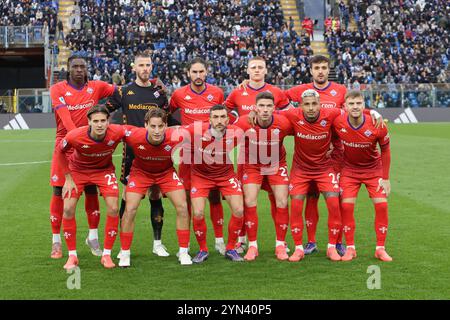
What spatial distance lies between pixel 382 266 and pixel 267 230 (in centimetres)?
264

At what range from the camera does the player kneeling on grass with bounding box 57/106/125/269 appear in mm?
7961

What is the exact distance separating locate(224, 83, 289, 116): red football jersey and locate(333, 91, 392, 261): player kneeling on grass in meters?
1.02

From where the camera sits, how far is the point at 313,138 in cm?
829

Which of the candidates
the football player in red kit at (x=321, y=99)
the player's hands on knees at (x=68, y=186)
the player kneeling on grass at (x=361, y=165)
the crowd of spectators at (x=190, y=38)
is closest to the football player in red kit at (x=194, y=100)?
the football player in red kit at (x=321, y=99)

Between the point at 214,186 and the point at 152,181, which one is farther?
the point at 214,186

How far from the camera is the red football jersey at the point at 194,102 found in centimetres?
897

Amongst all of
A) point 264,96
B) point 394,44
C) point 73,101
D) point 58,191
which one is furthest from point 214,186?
point 394,44

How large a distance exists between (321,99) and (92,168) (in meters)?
2.85

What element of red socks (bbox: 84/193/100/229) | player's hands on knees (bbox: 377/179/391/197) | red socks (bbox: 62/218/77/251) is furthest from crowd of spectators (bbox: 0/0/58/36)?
player's hands on knees (bbox: 377/179/391/197)

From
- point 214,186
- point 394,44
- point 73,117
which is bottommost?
point 214,186

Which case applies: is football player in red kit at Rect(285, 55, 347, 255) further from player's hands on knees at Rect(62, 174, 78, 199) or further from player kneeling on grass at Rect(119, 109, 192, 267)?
player's hands on knees at Rect(62, 174, 78, 199)

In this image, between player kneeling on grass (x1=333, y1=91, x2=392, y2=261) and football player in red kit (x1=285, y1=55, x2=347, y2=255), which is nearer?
player kneeling on grass (x1=333, y1=91, x2=392, y2=261)

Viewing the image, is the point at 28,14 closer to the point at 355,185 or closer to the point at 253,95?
the point at 253,95
